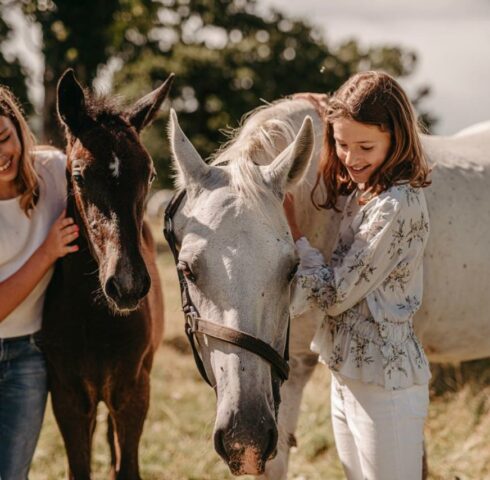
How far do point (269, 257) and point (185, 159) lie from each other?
540 mm

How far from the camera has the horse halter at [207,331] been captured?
1.94 metres

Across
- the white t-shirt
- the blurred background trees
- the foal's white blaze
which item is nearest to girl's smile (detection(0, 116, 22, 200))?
the white t-shirt

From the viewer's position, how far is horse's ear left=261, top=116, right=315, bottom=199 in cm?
222

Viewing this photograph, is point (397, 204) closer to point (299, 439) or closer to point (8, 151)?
point (8, 151)

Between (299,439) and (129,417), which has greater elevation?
(129,417)

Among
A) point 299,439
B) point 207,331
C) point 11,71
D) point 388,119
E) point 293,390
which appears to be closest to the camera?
point 207,331

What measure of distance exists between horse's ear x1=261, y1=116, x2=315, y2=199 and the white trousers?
81cm

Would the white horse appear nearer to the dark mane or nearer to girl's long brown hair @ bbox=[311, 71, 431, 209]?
girl's long brown hair @ bbox=[311, 71, 431, 209]

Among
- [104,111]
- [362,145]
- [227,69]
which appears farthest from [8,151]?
[227,69]

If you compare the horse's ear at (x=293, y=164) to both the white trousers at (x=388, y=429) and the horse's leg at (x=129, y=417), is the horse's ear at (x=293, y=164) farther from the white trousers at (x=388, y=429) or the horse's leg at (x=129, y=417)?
the horse's leg at (x=129, y=417)

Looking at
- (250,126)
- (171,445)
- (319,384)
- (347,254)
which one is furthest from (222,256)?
(319,384)

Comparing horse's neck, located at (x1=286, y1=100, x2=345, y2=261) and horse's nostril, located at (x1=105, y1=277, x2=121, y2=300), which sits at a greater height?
horse's neck, located at (x1=286, y1=100, x2=345, y2=261)

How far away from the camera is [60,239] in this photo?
263 centimetres

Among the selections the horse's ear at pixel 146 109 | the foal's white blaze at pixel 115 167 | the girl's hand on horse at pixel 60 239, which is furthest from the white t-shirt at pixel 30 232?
the foal's white blaze at pixel 115 167
